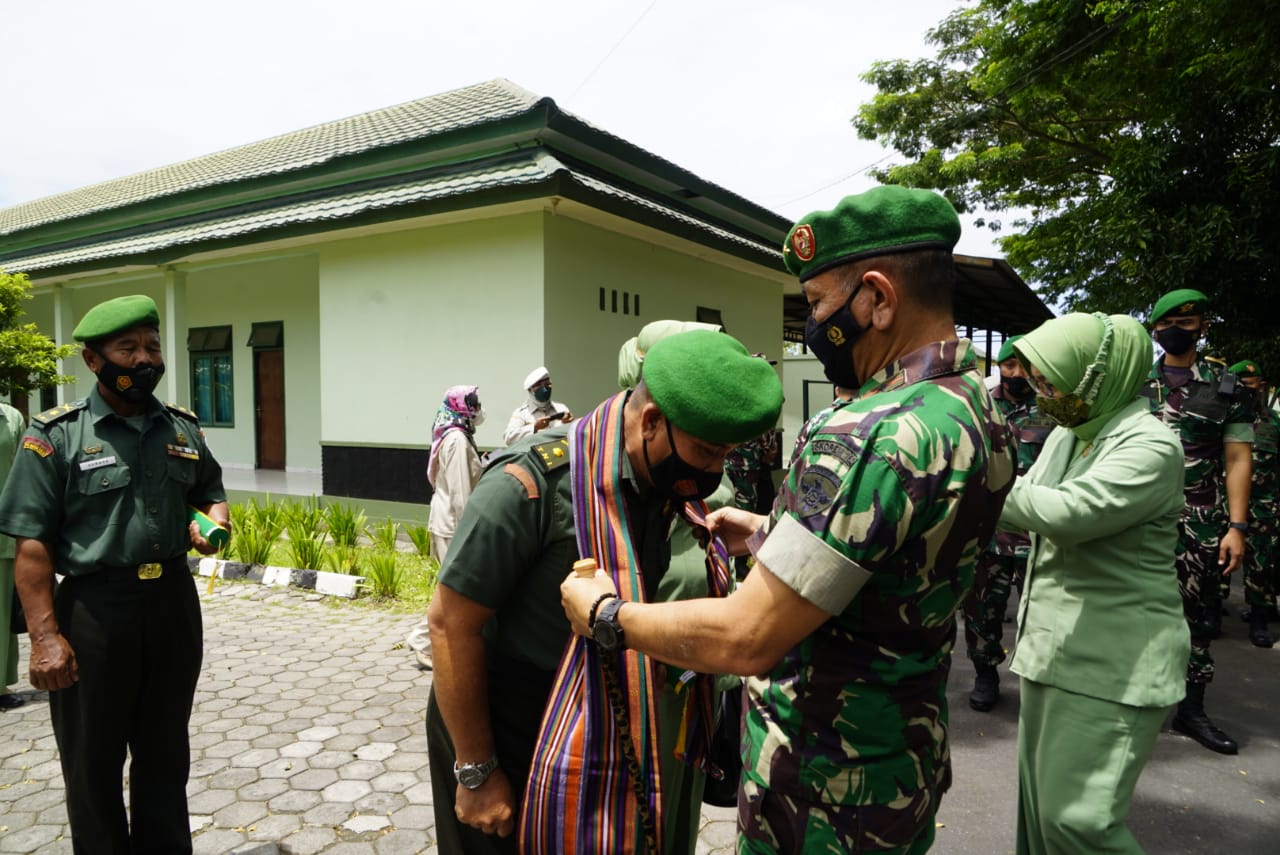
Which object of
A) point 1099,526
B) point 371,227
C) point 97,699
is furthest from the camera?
point 371,227

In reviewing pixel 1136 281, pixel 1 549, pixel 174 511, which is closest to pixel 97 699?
pixel 174 511

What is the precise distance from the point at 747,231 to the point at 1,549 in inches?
456

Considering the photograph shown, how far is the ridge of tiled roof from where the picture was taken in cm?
1064

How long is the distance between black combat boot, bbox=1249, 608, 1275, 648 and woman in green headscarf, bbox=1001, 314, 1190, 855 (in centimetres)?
445

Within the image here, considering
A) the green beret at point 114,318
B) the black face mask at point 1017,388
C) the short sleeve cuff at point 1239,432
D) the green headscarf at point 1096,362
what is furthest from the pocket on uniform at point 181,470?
the short sleeve cuff at point 1239,432

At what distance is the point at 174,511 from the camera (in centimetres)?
270

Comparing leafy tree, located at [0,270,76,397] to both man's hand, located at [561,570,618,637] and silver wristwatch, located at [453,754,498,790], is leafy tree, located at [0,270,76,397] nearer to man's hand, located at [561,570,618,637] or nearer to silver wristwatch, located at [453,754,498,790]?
silver wristwatch, located at [453,754,498,790]

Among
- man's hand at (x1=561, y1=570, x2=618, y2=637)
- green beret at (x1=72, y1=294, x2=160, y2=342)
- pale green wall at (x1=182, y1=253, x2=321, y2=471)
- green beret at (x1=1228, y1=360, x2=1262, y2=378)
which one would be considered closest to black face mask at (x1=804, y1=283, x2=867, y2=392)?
man's hand at (x1=561, y1=570, x2=618, y2=637)

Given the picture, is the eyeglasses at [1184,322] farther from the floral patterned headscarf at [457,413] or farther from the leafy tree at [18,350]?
the leafy tree at [18,350]

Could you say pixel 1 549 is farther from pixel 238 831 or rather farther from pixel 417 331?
pixel 417 331

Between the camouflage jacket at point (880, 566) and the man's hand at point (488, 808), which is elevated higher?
the camouflage jacket at point (880, 566)

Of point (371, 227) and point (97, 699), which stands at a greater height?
point (371, 227)

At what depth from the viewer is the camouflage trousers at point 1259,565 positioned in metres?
5.60

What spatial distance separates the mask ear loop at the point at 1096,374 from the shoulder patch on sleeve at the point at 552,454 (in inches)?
68.3
